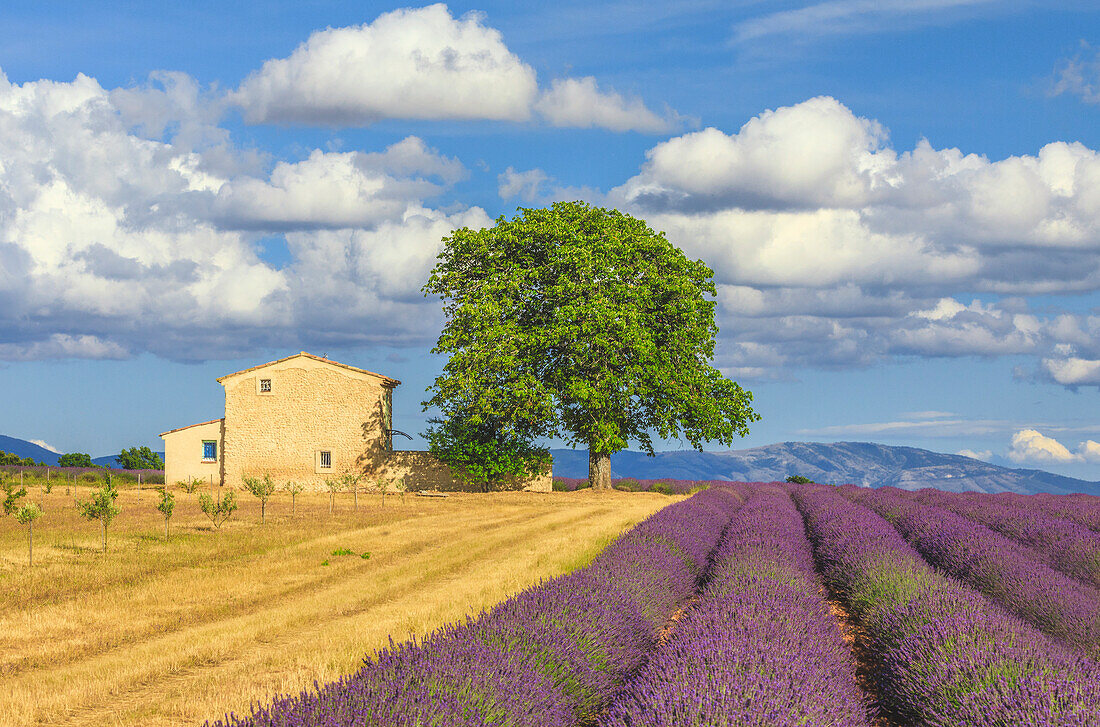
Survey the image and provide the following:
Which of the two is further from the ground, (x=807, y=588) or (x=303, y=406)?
(x=303, y=406)

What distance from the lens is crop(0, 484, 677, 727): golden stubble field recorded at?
7.44 meters

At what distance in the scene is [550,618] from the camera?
20.2ft

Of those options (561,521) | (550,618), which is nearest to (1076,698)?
(550,618)

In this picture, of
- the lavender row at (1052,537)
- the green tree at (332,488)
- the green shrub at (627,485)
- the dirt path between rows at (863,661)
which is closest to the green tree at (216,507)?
the green tree at (332,488)

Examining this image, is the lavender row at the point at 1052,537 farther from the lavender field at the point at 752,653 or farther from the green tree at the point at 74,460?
the green tree at the point at 74,460

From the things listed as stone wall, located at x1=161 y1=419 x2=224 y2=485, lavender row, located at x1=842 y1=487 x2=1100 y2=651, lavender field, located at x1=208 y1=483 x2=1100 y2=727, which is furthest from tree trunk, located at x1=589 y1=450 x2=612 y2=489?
lavender field, located at x1=208 y1=483 x2=1100 y2=727

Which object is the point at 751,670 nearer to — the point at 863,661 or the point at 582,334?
the point at 863,661

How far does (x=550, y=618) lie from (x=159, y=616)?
670cm

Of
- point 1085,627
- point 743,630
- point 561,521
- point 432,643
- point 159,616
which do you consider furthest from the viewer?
point 561,521

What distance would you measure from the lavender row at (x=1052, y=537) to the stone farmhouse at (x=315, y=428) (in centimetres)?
1865

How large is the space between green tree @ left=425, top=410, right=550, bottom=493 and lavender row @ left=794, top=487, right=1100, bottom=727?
22.5 metres

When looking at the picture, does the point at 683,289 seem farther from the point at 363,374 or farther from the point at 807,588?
the point at 807,588

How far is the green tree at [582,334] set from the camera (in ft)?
92.9

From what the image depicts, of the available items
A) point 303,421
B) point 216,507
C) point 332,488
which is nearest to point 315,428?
point 303,421
